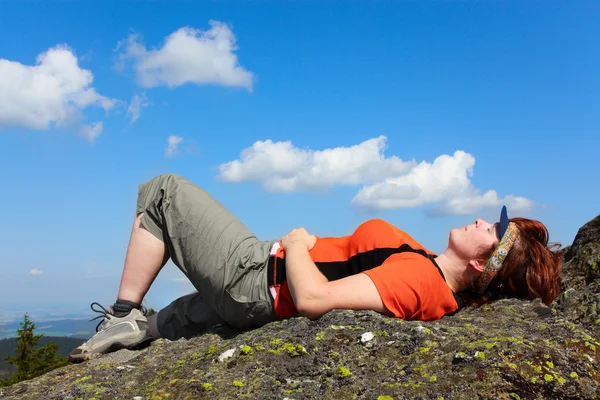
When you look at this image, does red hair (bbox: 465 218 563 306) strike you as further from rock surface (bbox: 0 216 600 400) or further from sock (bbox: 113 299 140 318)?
sock (bbox: 113 299 140 318)

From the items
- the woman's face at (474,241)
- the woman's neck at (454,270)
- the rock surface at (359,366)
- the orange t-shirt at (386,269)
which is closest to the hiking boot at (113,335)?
the rock surface at (359,366)

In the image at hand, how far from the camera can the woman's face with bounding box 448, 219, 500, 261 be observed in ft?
18.9

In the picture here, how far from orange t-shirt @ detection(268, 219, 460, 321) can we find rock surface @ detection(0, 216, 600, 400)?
354mm

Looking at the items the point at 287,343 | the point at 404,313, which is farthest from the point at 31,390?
the point at 404,313

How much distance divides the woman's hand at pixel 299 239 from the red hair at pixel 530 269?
6.98ft

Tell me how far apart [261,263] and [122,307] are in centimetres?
179

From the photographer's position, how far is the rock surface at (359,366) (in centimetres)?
354

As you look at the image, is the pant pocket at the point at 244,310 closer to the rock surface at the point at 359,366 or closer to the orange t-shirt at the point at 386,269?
the orange t-shirt at the point at 386,269

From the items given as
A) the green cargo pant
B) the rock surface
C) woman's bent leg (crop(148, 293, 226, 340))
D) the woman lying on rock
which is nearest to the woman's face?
the woman lying on rock

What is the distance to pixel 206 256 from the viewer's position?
227 inches

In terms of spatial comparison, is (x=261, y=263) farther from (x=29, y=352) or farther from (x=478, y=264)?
(x=29, y=352)

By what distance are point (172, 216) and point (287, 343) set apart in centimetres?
243

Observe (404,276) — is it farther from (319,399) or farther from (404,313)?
(319,399)

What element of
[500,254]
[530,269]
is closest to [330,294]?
[500,254]
